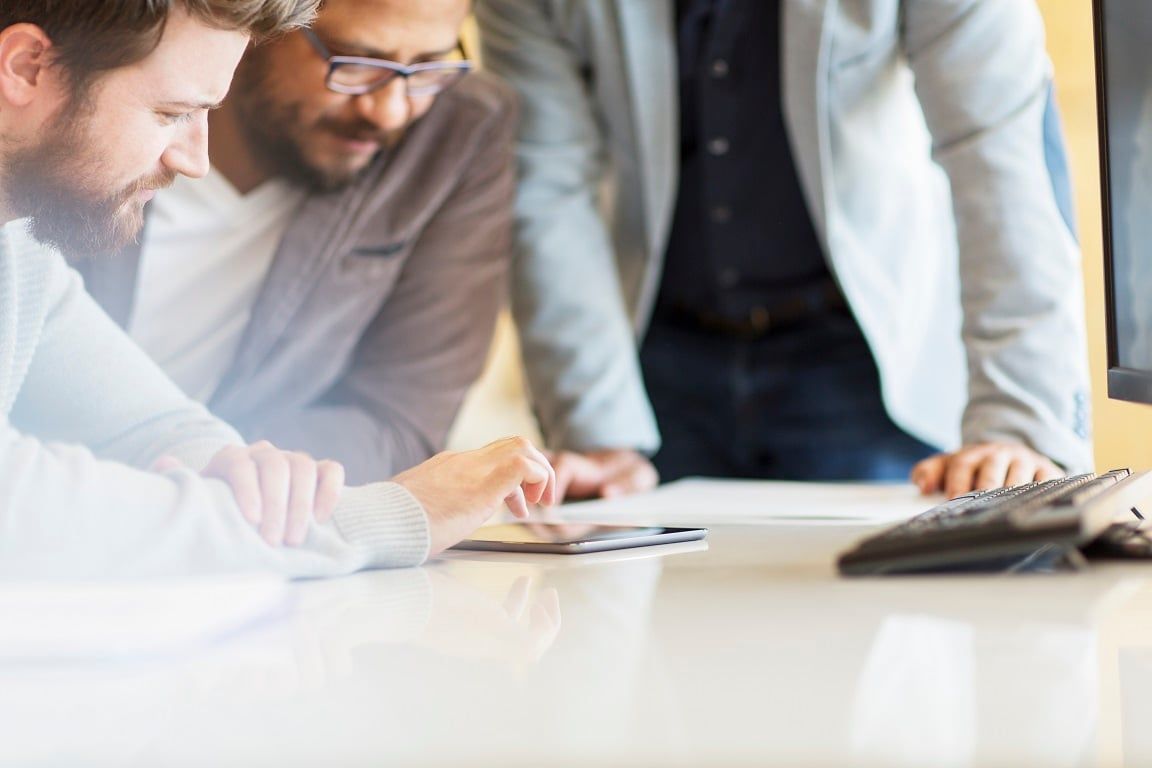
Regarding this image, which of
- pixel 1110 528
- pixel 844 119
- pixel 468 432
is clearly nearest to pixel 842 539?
pixel 1110 528

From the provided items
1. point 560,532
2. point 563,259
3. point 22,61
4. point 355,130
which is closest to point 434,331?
point 563,259

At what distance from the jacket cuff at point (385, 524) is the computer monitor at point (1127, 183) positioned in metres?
0.49

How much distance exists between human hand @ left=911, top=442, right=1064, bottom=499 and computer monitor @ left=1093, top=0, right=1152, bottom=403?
0.16 meters

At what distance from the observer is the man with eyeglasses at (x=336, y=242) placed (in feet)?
2.96

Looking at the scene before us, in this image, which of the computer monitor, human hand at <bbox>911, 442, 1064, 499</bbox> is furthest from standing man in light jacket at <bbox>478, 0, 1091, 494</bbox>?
the computer monitor

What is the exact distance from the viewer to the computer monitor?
85 cm

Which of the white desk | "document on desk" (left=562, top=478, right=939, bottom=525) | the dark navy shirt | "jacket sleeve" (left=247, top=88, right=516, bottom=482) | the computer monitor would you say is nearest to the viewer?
the white desk

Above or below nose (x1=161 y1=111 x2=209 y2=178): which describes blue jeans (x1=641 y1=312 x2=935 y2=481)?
below

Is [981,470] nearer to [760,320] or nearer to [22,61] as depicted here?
[760,320]

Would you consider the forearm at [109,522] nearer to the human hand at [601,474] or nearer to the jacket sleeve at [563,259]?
the human hand at [601,474]

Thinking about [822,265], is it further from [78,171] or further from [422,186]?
[78,171]

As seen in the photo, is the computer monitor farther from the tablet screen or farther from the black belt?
the black belt

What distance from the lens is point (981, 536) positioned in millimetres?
576

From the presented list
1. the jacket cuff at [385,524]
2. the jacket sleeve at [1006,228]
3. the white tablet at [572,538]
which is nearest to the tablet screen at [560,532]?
the white tablet at [572,538]
